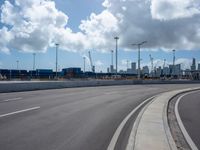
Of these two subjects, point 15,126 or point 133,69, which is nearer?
point 15,126

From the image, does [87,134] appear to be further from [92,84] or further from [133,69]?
[133,69]

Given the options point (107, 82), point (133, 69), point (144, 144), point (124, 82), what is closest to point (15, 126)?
point (144, 144)

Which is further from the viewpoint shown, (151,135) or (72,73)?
(72,73)

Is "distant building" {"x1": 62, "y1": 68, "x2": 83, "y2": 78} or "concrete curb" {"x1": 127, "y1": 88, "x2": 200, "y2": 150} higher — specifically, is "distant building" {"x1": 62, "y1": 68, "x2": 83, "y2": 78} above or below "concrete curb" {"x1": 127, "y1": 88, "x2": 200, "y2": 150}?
above

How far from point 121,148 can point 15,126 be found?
4.00 m

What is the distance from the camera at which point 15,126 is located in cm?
968

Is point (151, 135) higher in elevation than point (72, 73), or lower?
lower

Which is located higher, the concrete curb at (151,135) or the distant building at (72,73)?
the distant building at (72,73)

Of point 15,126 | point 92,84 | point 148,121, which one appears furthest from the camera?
point 92,84

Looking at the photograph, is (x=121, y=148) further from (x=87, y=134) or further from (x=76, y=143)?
(x=87, y=134)

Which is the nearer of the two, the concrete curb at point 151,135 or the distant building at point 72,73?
the concrete curb at point 151,135

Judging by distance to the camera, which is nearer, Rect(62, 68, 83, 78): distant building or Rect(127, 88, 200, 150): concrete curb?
Rect(127, 88, 200, 150): concrete curb

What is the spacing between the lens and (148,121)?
1133 centimetres

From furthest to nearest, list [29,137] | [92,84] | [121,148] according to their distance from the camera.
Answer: [92,84] → [29,137] → [121,148]
